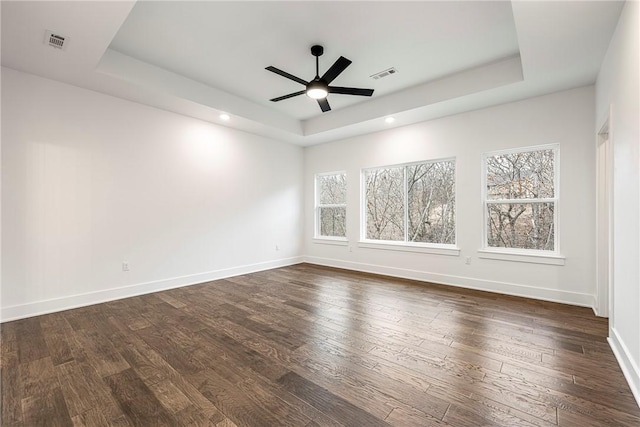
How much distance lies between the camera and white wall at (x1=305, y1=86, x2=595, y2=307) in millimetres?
3604

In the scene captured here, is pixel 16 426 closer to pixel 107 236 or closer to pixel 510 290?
pixel 107 236

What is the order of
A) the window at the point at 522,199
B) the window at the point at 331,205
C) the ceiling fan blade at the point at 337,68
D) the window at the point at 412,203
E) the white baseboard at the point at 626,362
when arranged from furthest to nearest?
the window at the point at 331,205 → the window at the point at 412,203 → the window at the point at 522,199 → the ceiling fan blade at the point at 337,68 → the white baseboard at the point at 626,362

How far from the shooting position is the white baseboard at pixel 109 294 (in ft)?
10.6

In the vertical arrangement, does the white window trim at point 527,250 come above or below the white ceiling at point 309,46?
below

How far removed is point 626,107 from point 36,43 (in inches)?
206

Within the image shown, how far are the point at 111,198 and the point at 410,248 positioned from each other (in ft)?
15.7

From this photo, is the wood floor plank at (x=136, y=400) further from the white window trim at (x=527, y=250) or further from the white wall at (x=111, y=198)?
the white window trim at (x=527, y=250)

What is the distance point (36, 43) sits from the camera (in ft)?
8.98

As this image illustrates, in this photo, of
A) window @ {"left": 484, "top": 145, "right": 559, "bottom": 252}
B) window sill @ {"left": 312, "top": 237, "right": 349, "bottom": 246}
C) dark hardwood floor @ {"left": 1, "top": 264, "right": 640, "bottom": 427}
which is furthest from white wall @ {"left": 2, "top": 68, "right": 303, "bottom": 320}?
window @ {"left": 484, "top": 145, "right": 559, "bottom": 252}

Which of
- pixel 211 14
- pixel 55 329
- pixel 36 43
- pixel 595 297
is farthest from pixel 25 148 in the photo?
pixel 595 297

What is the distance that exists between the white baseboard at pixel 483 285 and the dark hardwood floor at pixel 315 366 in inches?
10.4

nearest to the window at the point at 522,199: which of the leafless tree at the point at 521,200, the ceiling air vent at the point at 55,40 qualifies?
the leafless tree at the point at 521,200

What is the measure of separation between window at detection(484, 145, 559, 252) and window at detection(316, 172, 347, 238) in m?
2.81

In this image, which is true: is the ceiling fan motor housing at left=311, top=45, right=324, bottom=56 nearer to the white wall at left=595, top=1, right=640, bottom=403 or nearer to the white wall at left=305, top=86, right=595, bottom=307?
the white wall at left=305, top=86, right=595, bottom=307
